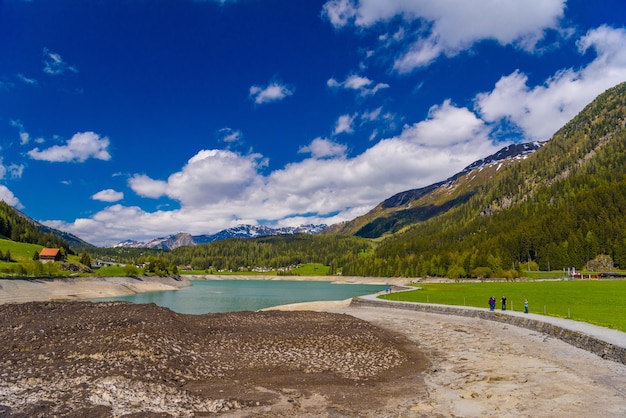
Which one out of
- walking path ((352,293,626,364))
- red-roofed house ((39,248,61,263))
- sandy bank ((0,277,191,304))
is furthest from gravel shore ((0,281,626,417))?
red-roofed house ((39,248,61,263))

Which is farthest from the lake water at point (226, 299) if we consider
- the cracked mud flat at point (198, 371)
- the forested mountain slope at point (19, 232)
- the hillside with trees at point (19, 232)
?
the forested mountain slope at point (19, 232)

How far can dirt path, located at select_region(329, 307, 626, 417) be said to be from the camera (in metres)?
14.0

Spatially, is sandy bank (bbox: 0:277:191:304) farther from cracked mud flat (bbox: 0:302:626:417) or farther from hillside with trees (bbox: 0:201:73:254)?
hillside with trees (bbox: 0:201:73:254)

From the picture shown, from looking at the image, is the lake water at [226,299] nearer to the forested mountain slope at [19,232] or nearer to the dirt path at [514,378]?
the dirt path at [514,378]

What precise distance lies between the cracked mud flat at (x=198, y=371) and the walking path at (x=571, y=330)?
9.78 m

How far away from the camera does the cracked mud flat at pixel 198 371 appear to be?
1470 centimetres

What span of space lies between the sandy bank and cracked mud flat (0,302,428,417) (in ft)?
189

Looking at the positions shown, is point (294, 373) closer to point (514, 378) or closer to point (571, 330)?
point (514, 378)

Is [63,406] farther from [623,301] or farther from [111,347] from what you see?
[623,301]

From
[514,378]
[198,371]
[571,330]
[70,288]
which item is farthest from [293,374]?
[70,288]

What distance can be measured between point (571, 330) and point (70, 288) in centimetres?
10206

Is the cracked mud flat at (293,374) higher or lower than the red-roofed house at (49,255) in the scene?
lower

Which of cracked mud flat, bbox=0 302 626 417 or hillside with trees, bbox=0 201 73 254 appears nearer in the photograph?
cracked mud flat, bbox=0 302 626 417

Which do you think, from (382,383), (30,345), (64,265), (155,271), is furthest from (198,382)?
(155,271)
